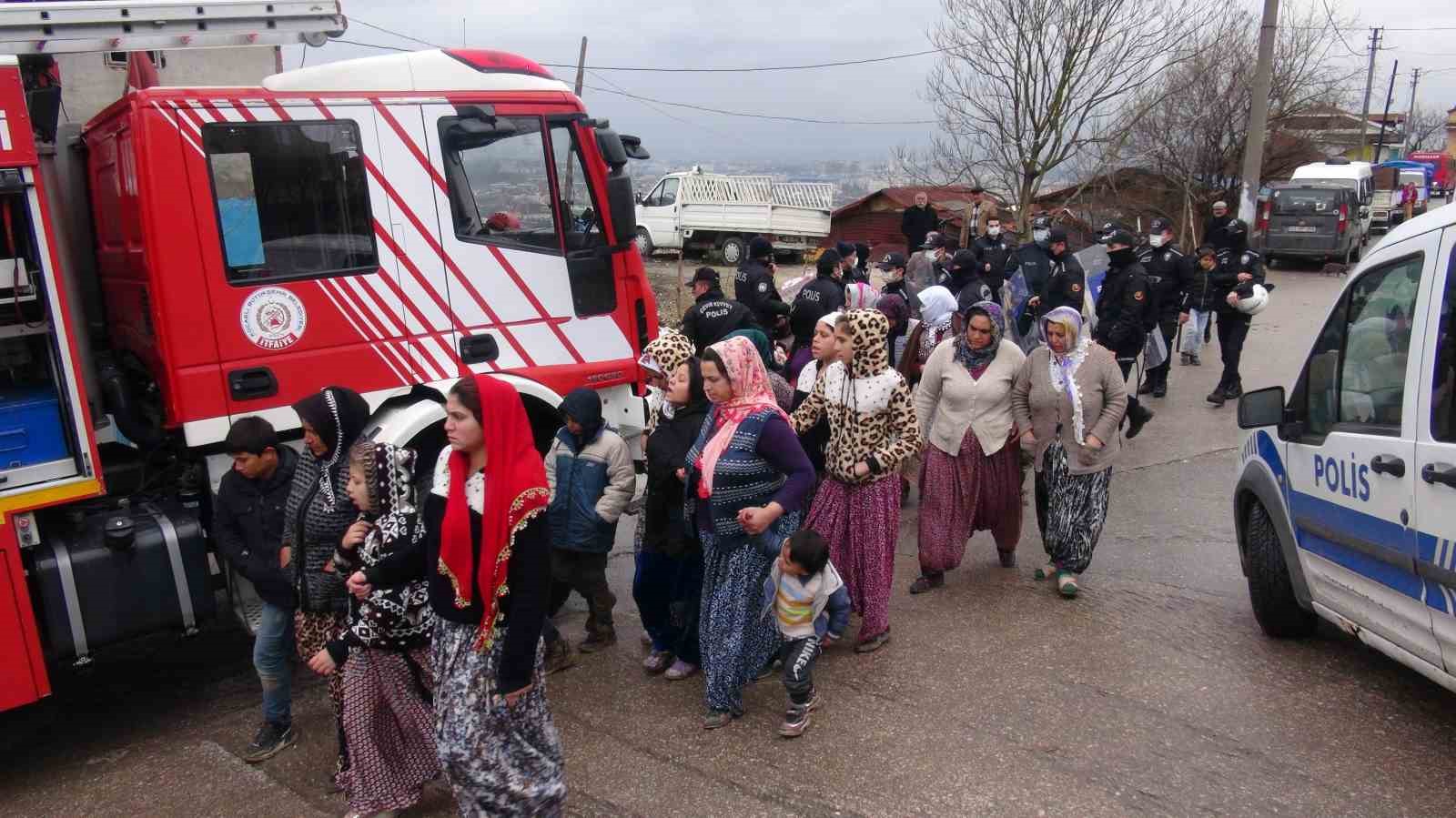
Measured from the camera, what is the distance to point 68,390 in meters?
4.11

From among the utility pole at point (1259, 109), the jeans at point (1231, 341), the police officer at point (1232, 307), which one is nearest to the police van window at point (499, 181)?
the police officer at point (1232, 307)

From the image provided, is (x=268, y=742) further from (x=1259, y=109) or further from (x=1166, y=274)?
(x=1259, y=109)

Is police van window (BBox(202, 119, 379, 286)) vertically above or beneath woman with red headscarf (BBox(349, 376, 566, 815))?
above

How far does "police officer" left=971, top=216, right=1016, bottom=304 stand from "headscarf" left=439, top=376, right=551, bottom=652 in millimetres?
A: 7819

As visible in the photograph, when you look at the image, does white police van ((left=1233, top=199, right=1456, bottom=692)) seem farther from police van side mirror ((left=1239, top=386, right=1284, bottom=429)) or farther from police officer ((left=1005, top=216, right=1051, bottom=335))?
police officer ((left=1005, top=216, right=1051, bottom=335))

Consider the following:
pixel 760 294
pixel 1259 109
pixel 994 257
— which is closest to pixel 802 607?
pixel 760 294

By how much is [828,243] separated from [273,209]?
24899mm

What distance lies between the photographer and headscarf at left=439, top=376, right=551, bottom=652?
9.63 ft

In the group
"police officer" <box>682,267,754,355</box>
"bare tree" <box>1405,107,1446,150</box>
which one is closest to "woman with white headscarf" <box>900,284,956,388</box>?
"police officer" <box>682,267,754,355</box>

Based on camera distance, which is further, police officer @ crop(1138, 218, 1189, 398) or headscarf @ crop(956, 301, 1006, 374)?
police officer @ crop(1138, 218, 1189, 398)

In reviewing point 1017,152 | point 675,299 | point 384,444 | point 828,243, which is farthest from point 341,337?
point 828,243

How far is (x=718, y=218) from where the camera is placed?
88.1 ft

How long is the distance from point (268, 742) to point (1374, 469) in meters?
4.30

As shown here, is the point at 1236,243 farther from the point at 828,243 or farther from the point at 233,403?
the point at 828,243
